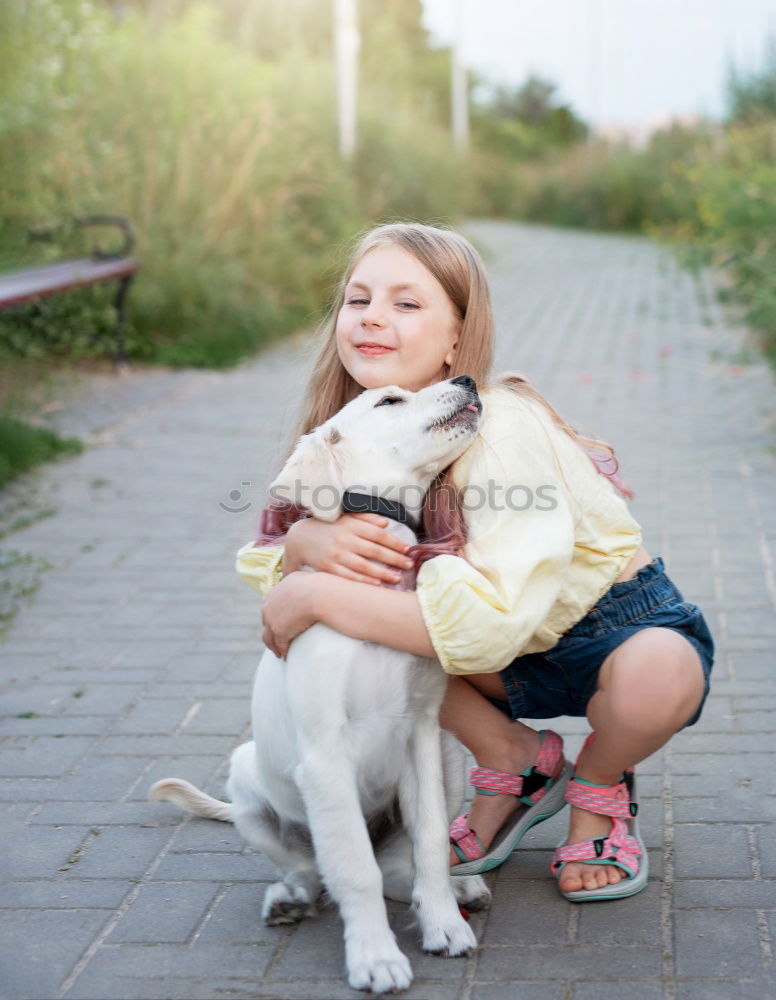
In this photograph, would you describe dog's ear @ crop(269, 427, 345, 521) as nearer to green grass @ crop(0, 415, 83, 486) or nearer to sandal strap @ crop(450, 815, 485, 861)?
sandal strap @ crop(450, 815, 485, 861)

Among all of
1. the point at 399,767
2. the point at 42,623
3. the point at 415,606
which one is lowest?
the point at 42,623

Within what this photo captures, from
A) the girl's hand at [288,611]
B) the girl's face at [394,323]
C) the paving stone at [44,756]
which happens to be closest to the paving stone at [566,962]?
the girl's hand at [288,611]

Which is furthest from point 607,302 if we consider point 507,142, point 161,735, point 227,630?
point 507,142

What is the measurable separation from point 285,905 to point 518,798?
0.66 metres

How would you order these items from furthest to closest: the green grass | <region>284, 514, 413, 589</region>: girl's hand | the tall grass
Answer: the tall grass
the green grass
<region>284, 514, 413, 589</region>: girl's hand

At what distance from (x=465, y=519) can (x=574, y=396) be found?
6.66 meters

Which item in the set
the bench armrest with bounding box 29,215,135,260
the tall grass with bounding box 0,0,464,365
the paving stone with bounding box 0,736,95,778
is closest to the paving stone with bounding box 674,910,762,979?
the paving stone with bounding box 0,736,95,778

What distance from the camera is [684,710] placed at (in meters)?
2.81

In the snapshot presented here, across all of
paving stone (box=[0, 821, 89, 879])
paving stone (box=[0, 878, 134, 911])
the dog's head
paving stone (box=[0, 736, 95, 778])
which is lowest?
paving stone (box=[0, 736, 95, 778])

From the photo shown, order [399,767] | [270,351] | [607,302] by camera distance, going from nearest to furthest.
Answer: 1. [399,767]
2. [270,351]
3. [607,302]

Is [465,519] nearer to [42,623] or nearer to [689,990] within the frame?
[689,990]

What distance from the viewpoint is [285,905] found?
278cm

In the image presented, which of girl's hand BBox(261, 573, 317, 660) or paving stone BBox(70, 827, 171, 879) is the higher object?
girl's hand BBox(261, 573, 317, 660)

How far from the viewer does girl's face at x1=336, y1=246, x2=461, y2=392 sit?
2.90m
